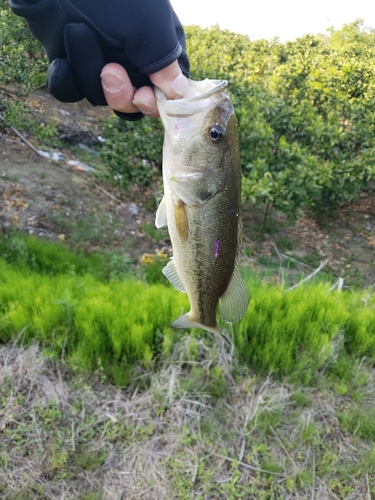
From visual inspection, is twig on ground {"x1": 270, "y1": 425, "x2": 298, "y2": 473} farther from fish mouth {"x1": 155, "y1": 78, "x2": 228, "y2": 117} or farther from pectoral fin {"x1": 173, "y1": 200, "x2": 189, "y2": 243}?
fish mouth {"x1": 155, "y1": 78, "x2": 228, "y2": 117}

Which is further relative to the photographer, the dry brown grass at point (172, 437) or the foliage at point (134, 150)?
the foliage at point (134, 150)

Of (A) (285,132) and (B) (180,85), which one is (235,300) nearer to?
(B) (180,85)

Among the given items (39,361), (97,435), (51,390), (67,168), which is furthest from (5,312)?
(67,168)

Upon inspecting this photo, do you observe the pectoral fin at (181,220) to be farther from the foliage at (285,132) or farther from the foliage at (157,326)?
the foliage at (285,132)

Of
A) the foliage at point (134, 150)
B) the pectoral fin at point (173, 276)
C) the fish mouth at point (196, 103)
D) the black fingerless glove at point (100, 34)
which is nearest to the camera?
the black fingerless glove at point (100, 34)

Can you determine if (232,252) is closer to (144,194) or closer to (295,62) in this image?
(144,194)

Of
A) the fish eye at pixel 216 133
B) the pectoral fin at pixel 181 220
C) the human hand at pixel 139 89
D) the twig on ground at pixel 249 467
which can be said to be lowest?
the twig on ground at pixel 249 467

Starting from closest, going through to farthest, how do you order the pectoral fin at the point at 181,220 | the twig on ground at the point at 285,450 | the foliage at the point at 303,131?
the pectoral fin at the point at 181,220 < the twig on ground at the point at 285,450 < the foliage at the point at 303,131

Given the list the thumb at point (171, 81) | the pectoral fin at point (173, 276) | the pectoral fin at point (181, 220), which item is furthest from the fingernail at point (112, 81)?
the pectoral fin at point (173, 276)
